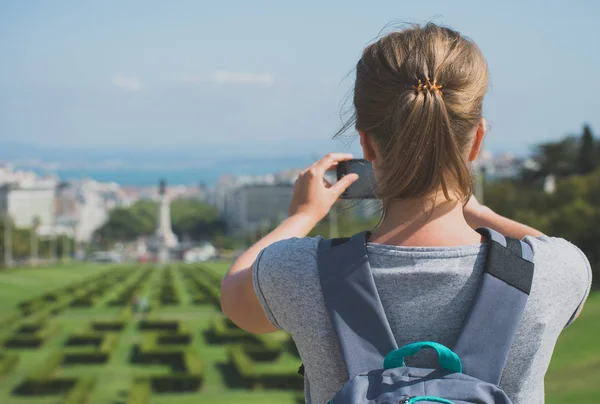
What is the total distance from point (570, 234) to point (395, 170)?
26.8 m

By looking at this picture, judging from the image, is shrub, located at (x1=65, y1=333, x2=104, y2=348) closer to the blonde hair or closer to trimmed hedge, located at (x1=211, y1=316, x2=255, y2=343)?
trimmed hedge, located at (x1=211, y1=316, x2=255, y2=343)

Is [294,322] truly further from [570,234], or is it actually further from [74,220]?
[74,220]

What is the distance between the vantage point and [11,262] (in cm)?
5631

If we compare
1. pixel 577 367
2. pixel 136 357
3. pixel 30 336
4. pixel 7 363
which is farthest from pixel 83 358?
pixel 577 367

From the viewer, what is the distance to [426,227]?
4.56 ft

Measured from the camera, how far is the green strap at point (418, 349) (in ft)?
4.06

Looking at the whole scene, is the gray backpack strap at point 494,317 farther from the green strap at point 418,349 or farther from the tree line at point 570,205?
the tree line at point 570,205

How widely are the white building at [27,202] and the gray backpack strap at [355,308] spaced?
9181 centimetres

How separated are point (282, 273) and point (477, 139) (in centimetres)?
40

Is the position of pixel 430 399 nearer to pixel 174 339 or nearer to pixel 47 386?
pixel 47 386

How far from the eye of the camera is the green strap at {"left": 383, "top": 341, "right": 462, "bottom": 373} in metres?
1.24

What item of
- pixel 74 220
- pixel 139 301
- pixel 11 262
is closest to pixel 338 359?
pixel 139 301

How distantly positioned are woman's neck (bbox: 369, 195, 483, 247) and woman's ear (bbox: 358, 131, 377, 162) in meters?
0.09

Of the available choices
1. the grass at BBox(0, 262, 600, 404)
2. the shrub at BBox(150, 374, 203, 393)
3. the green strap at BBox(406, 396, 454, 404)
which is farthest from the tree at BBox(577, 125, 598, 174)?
the green strap at BBox(406, 396, 454, 404)
